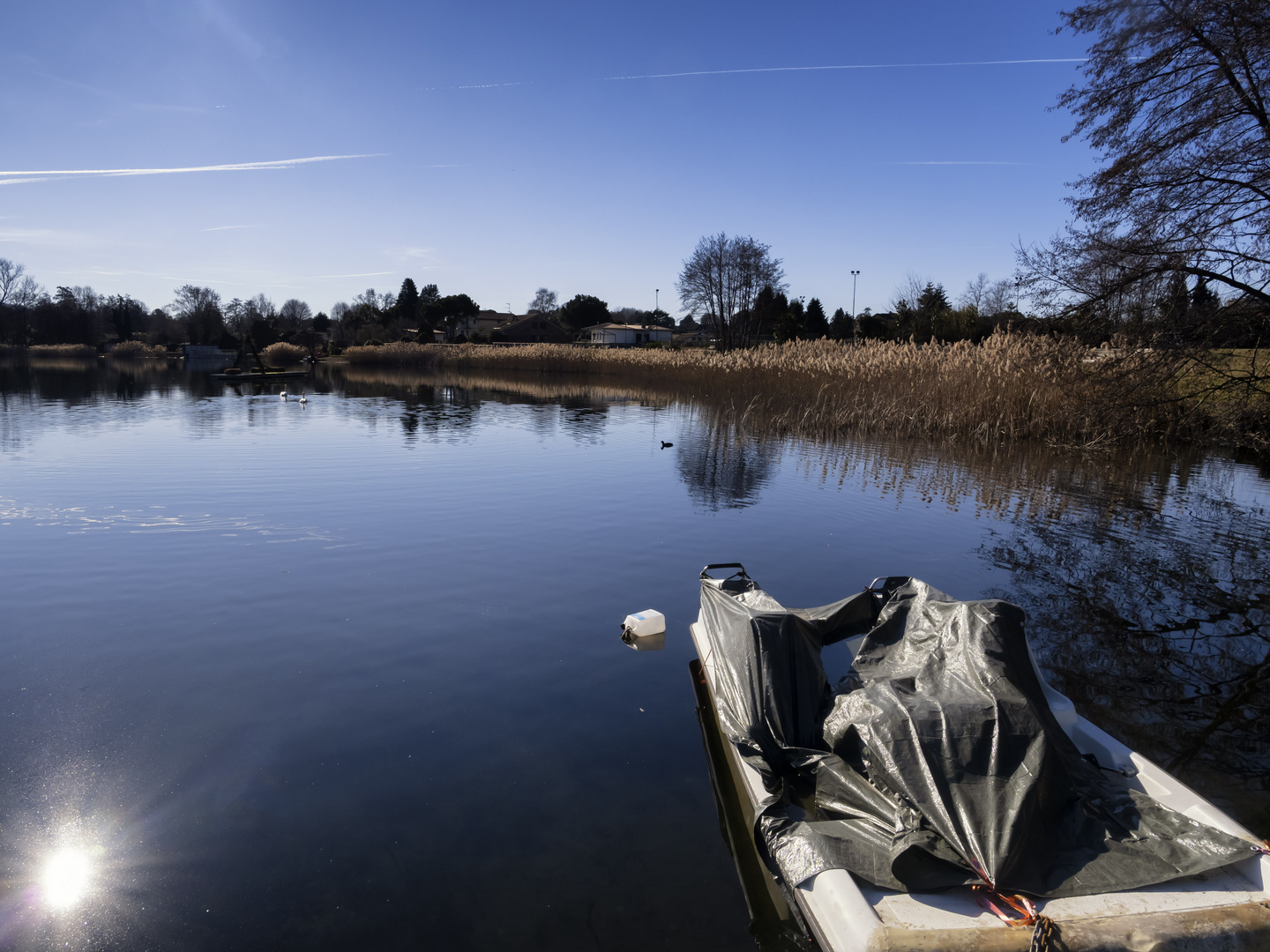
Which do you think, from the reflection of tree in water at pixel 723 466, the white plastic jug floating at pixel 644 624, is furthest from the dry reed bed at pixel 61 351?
the white plastic jug floating at pixel 644 624

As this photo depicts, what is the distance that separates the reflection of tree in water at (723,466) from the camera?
37.0 ft

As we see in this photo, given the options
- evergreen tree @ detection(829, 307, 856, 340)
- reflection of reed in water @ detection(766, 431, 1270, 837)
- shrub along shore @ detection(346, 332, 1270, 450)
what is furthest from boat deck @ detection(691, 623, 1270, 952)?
evergreen tree @ detection(829, 307, 856, 340)

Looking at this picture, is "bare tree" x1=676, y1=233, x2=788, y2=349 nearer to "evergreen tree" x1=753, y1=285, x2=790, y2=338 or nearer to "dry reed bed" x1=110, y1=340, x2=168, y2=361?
"evergreen tree" x1=753, y1=285, x2=790, y2=338

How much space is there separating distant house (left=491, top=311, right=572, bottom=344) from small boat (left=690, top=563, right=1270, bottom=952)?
246 feet

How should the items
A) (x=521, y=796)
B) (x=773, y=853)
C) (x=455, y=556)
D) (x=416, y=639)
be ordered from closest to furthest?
(x=773, y=853) → (x=521, y=796) → (x=416, y=639) → (x=455, y=556)

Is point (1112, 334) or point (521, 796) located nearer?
point (521, 796)

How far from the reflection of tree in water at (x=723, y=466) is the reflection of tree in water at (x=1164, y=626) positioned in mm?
3764

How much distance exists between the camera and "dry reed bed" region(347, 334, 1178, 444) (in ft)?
46.5

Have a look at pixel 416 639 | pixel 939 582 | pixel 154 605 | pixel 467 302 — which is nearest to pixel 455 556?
pixel 416 639

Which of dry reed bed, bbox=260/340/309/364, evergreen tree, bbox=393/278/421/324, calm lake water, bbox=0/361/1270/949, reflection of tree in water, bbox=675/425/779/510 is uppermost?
evergreen tree, bbox=393/278/421/324

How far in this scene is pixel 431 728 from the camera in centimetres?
448

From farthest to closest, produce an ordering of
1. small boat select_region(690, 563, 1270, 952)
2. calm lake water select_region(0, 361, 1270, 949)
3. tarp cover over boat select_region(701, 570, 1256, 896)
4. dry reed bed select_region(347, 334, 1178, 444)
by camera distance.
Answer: dry reed bed select_region(347, 334, 1178, 444) → calm lake water select_region(0, 361, 1270, 949) → tarp cover over boat select_region(701, 570, 1256, 896) → small boat select_region(690, 563, 1270, 952)

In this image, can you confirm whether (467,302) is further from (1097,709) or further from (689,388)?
(1097,709)

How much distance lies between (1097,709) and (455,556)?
233 inches
